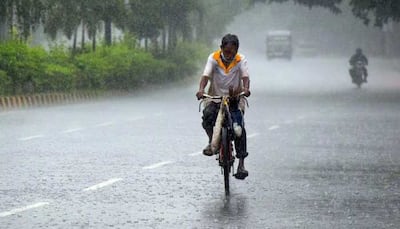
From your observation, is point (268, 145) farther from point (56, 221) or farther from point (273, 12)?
point (273, 12)

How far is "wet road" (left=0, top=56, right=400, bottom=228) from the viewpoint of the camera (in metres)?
11.0

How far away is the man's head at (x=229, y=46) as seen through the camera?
13445 mm

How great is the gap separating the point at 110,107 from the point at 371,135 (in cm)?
1143

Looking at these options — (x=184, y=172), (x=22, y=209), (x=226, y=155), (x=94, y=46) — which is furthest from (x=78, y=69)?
(x=22, y=209)

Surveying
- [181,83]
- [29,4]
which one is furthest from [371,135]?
[181,83]

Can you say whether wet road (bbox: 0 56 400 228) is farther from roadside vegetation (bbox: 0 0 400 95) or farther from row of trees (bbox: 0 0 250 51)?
row of trees (bbox: 0 0 250 51)

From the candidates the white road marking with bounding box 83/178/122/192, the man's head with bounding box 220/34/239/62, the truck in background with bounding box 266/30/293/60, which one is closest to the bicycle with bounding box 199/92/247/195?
the man's head with bounding box 220/34/239/62

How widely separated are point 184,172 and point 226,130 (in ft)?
7.26

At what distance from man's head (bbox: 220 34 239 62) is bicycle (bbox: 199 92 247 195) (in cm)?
50

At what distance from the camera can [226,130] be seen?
1309 centimetres

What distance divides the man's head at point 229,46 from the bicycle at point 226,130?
502 mm

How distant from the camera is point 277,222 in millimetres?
10648

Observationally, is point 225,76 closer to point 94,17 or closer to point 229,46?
point 229,46

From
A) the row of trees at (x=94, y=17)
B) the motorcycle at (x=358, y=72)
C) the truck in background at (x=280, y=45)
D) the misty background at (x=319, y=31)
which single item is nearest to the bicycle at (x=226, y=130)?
the row of trees at (x=94, y=17)
